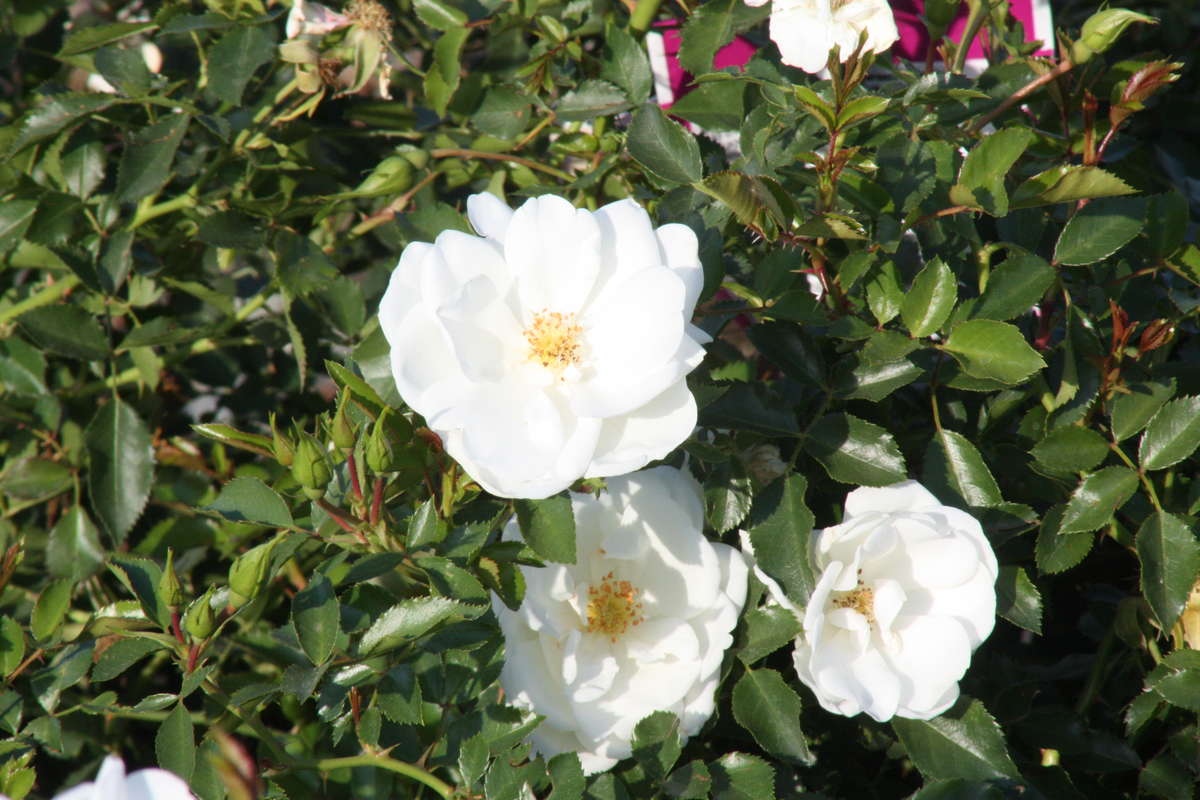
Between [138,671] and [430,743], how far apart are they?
2.35 ft

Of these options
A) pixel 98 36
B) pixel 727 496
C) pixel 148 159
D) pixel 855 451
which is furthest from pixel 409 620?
pixel 98 36

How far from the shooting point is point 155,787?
0.62 meters

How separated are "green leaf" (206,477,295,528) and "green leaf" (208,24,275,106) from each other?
1.79 feet

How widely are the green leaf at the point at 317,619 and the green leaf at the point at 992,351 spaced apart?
1.87 feet

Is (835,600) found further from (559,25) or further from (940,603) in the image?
(559,25)

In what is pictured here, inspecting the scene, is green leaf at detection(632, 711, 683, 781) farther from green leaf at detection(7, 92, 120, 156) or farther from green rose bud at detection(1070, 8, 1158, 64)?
green leaf at detection(7, 92, 120, 156)

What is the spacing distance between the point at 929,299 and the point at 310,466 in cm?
54

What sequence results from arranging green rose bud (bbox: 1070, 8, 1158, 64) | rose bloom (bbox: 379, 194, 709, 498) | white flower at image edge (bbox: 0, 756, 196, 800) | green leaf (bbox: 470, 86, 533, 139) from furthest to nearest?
green leaf (bbox: 470, 86, 533, 139) < green rose bud (bbox: 1070, 8, 1158, 64) < rose bloom (bbox: 379, 194, 709, 498) < white flower at image edge (bbox: 0, 756, 196, 800)

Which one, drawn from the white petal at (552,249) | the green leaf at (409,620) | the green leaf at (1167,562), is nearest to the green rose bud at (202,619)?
the green leaf at (409,620)

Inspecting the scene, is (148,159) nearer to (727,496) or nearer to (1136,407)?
(727,496)

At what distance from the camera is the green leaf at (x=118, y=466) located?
1.26m

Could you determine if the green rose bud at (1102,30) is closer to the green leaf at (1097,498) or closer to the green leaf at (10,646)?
the green leaf at (1097,498)

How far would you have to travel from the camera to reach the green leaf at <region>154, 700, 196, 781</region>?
2.72ft

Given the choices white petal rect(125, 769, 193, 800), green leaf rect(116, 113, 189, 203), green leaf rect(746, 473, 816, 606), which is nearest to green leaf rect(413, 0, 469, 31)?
green leaf rect(116, 113, 189, 203)
